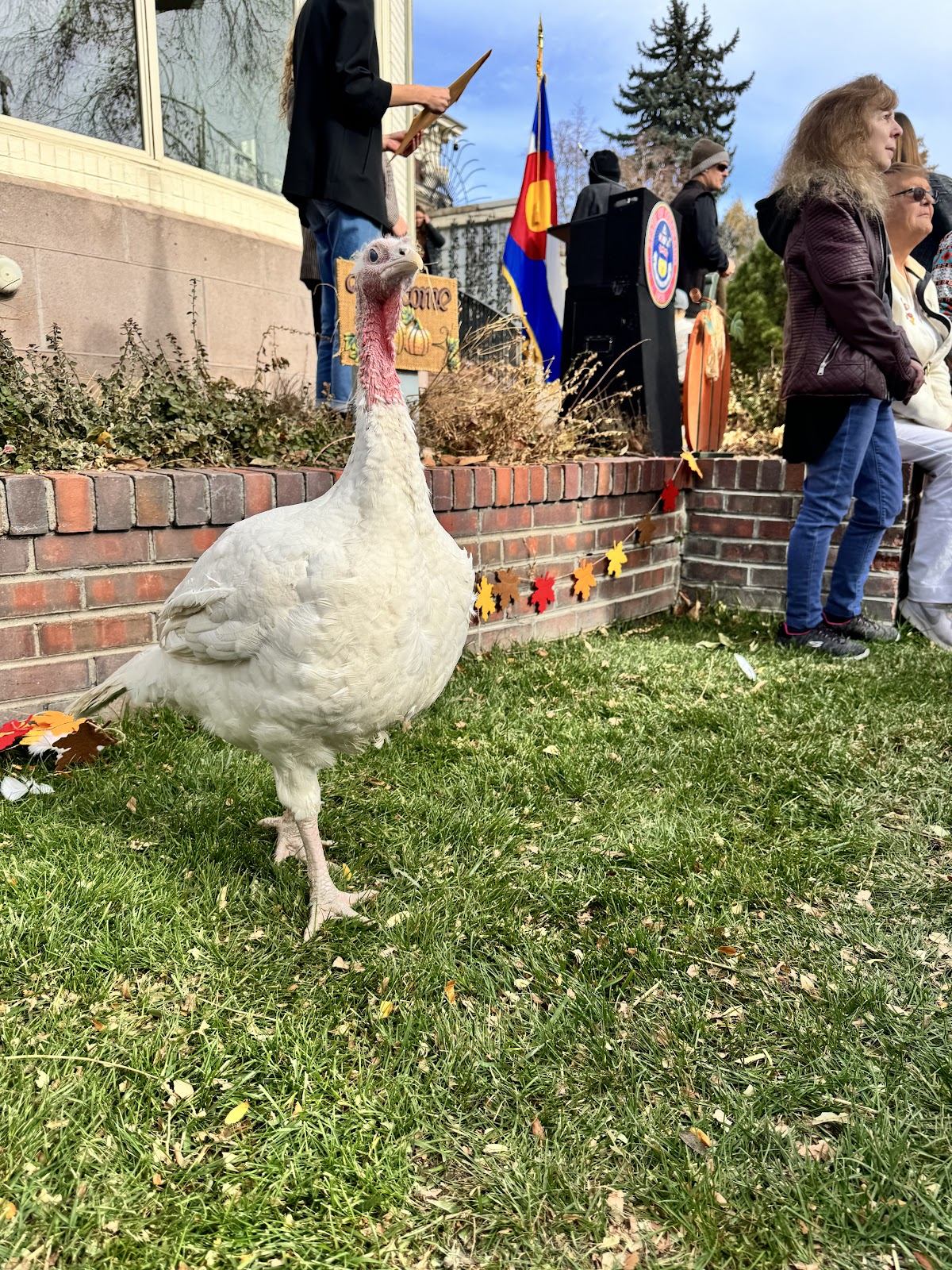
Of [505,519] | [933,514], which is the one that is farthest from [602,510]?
[933,514]

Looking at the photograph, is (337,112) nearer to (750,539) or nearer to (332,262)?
(332,262)

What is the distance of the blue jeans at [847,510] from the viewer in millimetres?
4188

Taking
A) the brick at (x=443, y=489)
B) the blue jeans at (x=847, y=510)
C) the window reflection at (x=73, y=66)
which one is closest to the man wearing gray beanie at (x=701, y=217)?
the blue jeans at (x=847, y=510)

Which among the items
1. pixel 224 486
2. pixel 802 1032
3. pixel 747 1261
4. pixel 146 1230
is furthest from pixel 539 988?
pixel 224 486

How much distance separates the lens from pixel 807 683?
394 cm

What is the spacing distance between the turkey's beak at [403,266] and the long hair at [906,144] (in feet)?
13.2

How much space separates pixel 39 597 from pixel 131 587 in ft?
1.05

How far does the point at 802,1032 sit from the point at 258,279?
6.64m

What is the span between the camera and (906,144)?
473 centimetres

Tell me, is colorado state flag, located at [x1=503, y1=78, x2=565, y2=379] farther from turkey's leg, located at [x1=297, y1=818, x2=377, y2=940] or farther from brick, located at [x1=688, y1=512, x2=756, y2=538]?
turkey's leg, located at [x1=297, y1=818, x2=377, y2=940]

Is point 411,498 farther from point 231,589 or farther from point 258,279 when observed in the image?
point 258,279

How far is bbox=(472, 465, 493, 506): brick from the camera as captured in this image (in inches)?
162

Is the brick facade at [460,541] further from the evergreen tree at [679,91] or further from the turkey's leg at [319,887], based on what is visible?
the evergreen tree at [679,91]

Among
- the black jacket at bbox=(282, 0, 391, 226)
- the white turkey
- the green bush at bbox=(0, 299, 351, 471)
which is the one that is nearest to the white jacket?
the black jacket at bbox=(282, 0, 391, 226)
